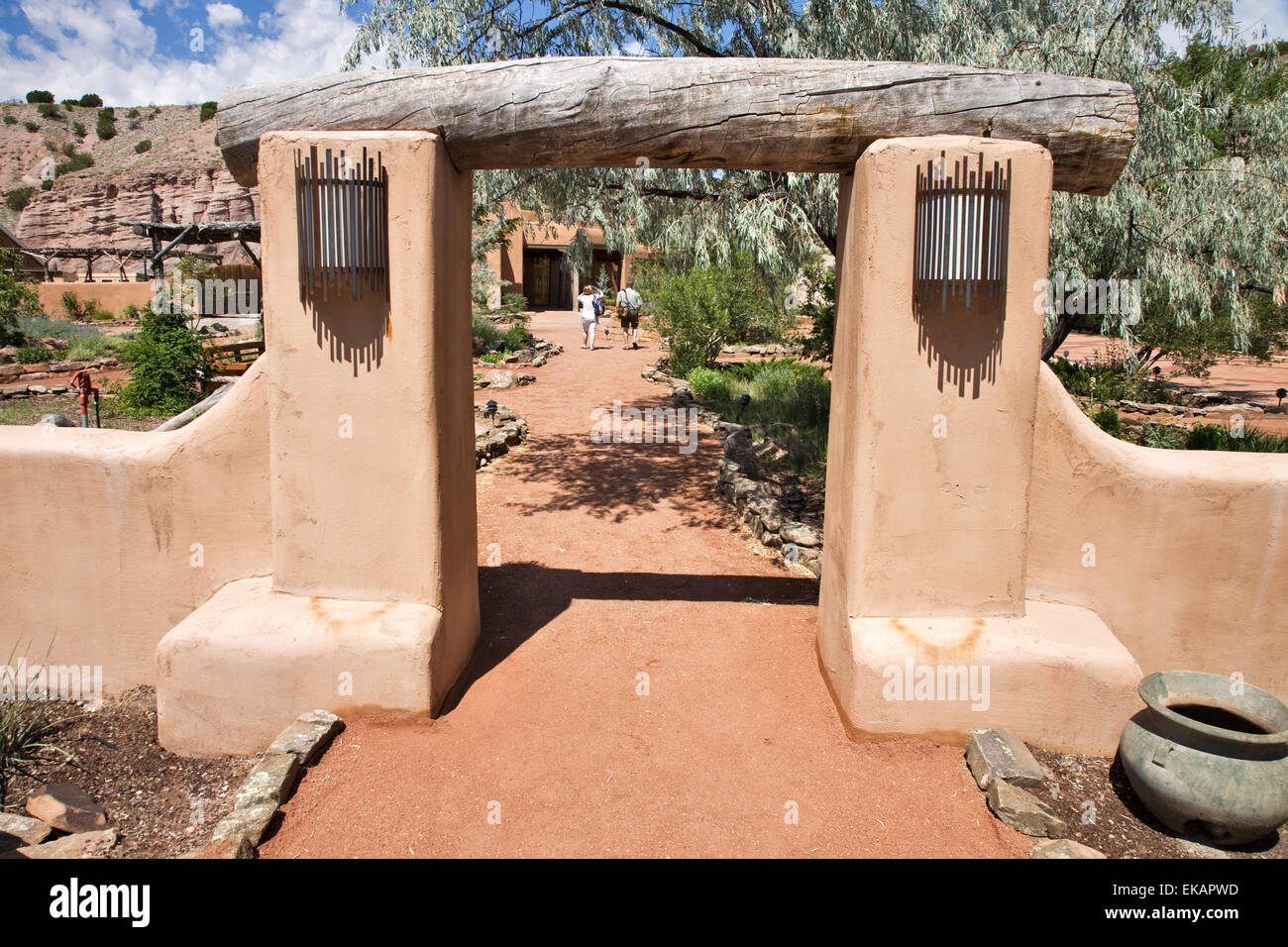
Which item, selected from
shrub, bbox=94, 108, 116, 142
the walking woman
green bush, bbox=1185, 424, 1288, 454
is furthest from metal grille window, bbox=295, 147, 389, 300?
shrub, bbox=94, 108, 116, 142

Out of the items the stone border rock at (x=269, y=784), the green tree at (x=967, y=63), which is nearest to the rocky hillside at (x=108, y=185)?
the green tree at (x=967, y=63)

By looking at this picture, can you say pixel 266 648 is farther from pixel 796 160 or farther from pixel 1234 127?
pixel 1234 127

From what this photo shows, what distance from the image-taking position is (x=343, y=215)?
3936 millimetres

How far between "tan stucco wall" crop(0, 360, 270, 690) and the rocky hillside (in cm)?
4139

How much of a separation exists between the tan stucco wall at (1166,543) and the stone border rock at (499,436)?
21.3 feet

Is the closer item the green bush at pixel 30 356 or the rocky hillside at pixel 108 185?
the green bush at pixel 30 356

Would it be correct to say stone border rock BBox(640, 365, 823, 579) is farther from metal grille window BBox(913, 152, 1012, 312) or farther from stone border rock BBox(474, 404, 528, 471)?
stone border rock BBox(474, 404, 528, 471)

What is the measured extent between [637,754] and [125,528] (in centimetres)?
303

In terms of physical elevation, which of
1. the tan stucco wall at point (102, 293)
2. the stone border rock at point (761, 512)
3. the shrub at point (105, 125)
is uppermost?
the shrub at point (105, 125)

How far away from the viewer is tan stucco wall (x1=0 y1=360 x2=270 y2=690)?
14.5ft

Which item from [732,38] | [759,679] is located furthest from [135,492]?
[732,38]

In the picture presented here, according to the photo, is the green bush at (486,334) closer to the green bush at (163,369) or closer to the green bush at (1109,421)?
the green bush at (163,369)

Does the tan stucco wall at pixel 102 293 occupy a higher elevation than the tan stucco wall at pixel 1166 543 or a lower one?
higher

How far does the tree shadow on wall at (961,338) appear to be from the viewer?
3.94 meters
